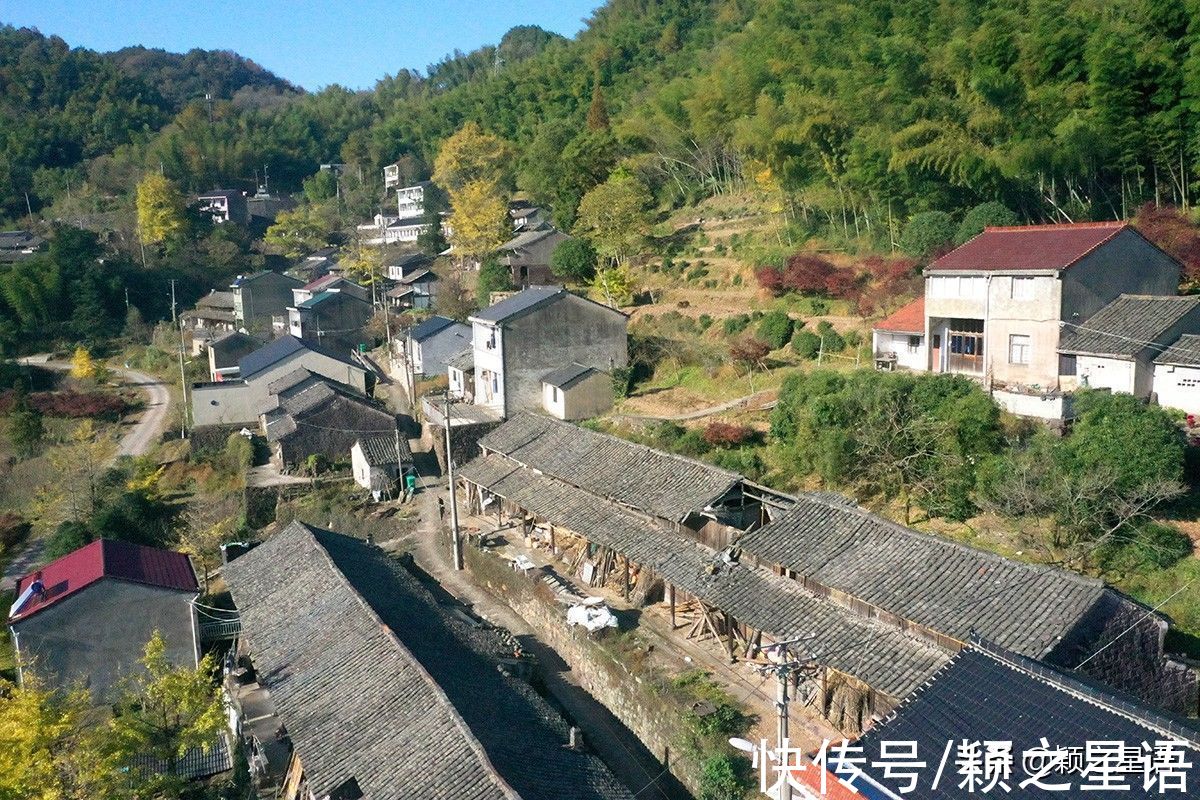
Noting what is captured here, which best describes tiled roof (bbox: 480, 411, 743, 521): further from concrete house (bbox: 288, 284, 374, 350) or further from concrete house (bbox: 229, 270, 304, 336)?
concrete house (bbox: 229, 270, 304, 336)

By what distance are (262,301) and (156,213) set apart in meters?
15.7

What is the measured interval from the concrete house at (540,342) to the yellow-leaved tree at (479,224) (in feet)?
47.1

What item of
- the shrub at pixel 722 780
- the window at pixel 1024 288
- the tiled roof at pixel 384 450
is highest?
the window at pixel 1024 288

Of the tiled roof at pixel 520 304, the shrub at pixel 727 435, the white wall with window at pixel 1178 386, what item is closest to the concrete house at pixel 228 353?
the tiled roof at pixel 520 304

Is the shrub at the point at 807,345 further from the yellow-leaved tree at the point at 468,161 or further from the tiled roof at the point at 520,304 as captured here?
the yellow-leaved tree at the point at 468,161

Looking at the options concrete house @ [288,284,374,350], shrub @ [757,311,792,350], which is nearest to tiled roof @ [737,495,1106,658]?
shrub @ [757,311,792,350]

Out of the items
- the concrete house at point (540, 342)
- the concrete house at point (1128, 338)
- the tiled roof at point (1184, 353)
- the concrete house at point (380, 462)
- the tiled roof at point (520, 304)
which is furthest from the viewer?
the concrete house at point (540, 342)

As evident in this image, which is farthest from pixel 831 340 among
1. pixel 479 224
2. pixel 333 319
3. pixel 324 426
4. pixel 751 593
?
pixel 333 319

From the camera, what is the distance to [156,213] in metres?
58.2

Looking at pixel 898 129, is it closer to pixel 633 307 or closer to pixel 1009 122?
pixel 1009 122

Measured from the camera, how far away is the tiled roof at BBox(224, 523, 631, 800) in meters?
10.3

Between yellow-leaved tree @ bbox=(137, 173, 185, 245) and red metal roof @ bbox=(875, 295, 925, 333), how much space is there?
167ft

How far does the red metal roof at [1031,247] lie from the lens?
19.4 meters

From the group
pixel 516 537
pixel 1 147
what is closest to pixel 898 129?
pixel 516 537
